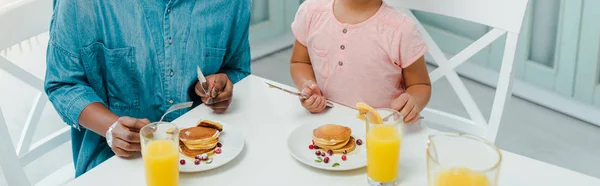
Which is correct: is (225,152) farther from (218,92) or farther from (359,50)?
(359,50)

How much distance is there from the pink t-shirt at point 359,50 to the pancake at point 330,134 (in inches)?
10.2

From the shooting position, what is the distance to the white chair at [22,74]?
5.30 ft

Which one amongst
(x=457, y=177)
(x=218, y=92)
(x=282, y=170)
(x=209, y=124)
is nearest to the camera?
(x=457, y=177)

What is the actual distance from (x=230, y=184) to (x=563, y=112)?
212 cm

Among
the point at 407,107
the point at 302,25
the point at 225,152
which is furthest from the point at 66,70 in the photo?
the point at 407,107

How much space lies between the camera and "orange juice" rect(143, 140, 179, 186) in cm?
124

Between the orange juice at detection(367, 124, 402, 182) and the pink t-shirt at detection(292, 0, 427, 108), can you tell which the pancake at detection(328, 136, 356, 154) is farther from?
the pink t-shirt at detection(292, 0, 427, 108)

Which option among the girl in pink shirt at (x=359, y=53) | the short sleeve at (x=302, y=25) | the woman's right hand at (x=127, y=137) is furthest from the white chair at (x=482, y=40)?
the woman's right hand at (x=127, y=137)

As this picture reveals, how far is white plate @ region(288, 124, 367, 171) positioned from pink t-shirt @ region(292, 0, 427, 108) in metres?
0.21

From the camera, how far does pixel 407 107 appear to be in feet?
4.91

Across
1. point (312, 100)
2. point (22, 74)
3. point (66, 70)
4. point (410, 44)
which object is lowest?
point (22, 74)

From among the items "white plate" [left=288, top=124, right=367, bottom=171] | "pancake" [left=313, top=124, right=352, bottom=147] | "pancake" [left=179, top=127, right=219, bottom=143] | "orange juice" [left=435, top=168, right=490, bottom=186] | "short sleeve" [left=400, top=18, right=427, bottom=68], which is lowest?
"pancake" [left=179, top=127, right=219, bottom=143]

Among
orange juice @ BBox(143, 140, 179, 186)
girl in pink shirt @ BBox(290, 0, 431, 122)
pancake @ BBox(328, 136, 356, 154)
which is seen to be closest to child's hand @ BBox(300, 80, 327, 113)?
girl in pink shirt @ BBox(290, 0, 431, 122)

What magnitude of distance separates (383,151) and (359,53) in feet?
1.59
